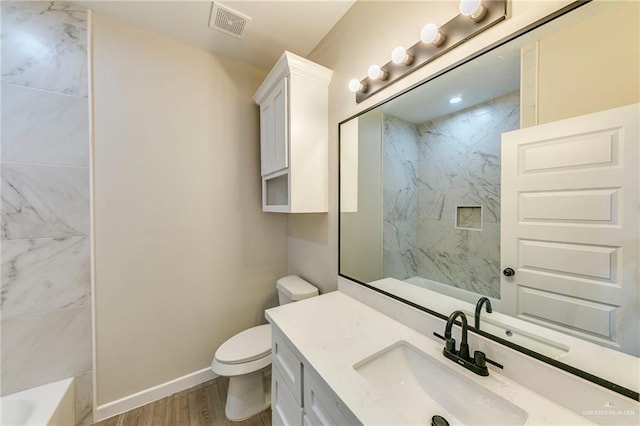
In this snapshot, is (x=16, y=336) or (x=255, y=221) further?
(x=255, y=221)

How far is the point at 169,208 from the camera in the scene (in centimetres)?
164

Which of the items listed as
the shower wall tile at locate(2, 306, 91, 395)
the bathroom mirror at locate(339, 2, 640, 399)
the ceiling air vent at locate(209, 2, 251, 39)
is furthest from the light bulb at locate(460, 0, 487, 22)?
the shower wall tile at locate(2, 306, 91, 395)

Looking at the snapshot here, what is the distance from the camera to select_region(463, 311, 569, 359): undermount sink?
0.65m

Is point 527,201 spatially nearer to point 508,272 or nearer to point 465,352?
point 508,272

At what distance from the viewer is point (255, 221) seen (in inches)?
78.2

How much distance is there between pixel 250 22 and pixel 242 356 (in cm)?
212

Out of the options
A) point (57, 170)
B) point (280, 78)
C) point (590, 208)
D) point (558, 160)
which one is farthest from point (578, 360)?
point (57, 170)

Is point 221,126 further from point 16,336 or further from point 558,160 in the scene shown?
point 558,160

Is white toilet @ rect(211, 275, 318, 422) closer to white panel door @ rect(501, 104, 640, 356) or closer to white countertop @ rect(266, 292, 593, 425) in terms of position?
white countertop @ rect(266, 292, 593, 425)

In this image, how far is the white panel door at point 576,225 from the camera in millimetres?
556

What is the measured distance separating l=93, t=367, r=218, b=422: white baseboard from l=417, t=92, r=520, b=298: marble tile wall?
181 centimetres

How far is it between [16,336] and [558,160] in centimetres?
254

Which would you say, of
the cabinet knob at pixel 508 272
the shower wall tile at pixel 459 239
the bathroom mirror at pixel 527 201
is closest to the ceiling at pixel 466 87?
the bathroom mirror at pixel 527 201

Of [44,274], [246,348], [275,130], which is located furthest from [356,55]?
[44,274]
